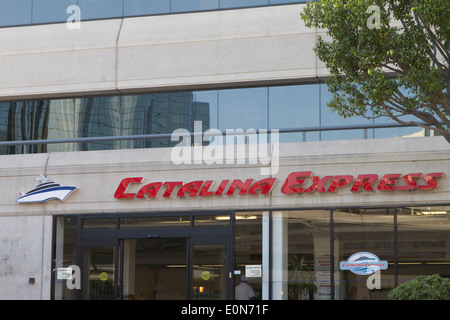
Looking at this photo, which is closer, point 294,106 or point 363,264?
point 363,264

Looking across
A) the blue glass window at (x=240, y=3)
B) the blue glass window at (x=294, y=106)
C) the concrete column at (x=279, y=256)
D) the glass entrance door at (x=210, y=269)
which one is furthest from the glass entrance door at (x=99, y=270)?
the blue glass window at (x=240, y=3)

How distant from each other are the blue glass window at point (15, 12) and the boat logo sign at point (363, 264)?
1317 cm

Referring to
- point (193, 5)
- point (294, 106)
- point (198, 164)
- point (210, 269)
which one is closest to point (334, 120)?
point (294, 106)

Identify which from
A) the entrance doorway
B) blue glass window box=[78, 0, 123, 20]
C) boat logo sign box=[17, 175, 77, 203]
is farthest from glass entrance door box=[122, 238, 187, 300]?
blue glass window box=[78, 0, 123, 20]

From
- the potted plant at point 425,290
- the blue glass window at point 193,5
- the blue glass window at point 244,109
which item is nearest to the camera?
the potted plant at point 425,290

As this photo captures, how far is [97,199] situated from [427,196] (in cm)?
900

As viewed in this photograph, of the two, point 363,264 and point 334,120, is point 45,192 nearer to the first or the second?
point 334,120

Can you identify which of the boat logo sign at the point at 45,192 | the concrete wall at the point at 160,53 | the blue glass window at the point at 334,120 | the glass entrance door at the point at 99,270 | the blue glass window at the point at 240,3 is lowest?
the glass entrance door at the point at 99,270

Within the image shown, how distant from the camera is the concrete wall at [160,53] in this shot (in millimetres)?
21641

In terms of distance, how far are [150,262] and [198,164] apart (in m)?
3.88

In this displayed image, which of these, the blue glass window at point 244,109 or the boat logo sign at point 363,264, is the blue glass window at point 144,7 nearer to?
the blue glass window at point 244,109

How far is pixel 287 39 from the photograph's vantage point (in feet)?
70.7

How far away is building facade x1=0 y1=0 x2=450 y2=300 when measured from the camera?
18.7 m

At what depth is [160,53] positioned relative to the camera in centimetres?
2256
